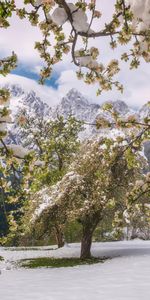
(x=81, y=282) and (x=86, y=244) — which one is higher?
(x=86, y=244)

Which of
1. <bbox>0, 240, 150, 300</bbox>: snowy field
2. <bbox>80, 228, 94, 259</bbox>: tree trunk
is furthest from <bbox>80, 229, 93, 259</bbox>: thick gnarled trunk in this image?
<bbox>0, 240, 150, 300</bbox>: snowy field

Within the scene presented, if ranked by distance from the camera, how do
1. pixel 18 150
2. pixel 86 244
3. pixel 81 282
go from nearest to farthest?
pixel 18 150 → pixel 81 282 → pixel 86 244

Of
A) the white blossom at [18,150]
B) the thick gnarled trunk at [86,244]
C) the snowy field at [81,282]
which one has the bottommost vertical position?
the snowy field at [81,282]

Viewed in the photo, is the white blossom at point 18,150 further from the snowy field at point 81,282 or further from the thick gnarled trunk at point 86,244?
the thick gnarled trunk at point 86,244

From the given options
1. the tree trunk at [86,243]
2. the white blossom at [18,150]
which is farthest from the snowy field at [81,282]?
the white blossom at [18,150]

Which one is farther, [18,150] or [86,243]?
[86,243]

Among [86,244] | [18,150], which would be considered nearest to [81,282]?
[86,244]

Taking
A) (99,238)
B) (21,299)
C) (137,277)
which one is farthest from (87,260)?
(99,238)

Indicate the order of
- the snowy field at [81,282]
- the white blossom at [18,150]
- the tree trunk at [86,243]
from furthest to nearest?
the tree trunk at [86,243], the snowy field at [81,282], the white blossom at [18,150]

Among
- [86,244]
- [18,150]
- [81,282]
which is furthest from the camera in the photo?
[86,244]

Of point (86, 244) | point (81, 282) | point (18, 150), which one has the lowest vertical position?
point (81, 282)

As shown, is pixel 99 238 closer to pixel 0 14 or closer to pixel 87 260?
pixel 87 260

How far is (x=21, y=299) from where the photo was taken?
10.5m

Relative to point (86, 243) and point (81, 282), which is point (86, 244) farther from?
point (81, 282)
